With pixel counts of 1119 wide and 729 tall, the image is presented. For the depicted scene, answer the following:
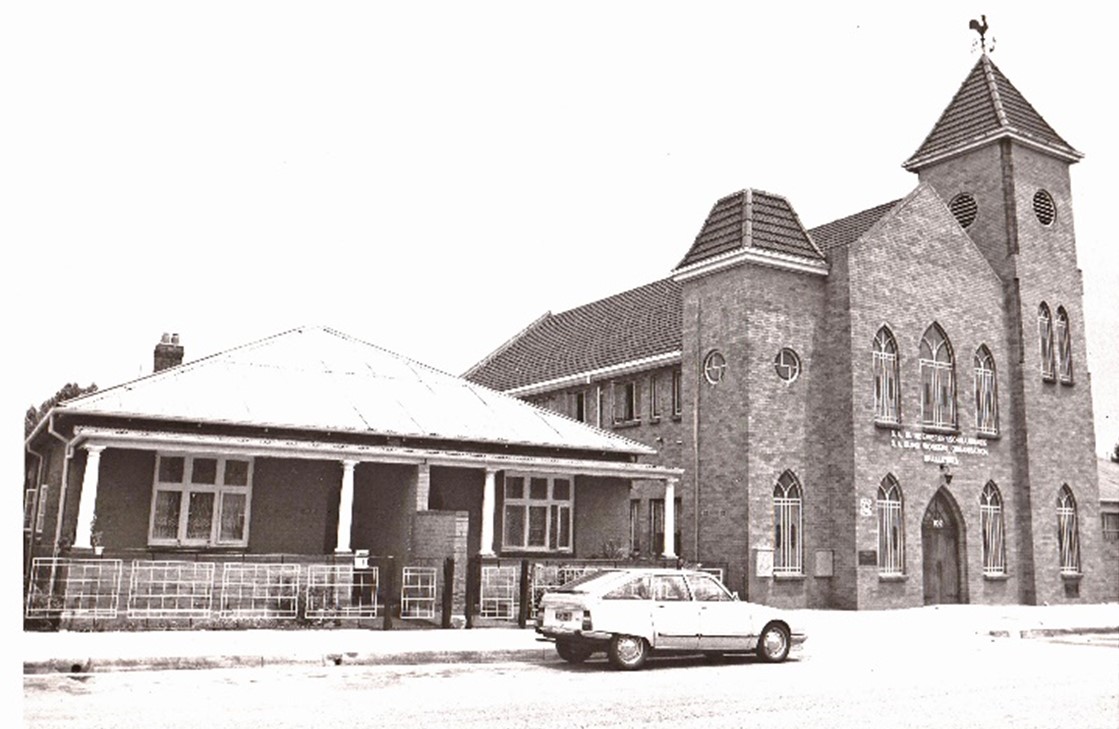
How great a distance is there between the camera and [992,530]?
29.4 m

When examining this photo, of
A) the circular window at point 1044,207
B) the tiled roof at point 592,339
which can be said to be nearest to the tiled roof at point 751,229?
the tiled roof at point 592,339

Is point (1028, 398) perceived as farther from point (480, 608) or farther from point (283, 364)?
point (283, 364)

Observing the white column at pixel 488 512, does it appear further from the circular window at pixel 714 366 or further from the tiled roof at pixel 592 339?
the tiled roof at pixel 592 339

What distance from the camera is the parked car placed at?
545 inches

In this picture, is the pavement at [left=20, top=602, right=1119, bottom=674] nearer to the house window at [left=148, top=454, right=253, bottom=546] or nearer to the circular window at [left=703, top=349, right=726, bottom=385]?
the house window at [left=148, top=454, right=253, bottom=546]

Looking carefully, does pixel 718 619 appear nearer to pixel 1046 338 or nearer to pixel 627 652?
pixel 627 652

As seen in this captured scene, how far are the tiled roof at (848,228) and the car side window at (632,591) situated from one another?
638 inches

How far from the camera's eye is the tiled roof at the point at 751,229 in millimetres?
27172

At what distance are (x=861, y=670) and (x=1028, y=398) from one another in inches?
776

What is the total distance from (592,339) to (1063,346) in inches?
634

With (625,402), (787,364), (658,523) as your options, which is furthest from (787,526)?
(625,402)

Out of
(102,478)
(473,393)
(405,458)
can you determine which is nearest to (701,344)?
(473,393)

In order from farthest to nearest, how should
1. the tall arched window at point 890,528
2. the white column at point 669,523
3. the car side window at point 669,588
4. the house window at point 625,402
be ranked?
the house window at point 625,402 < the tall arched window at point 890,528 < the white column at point 669,523 < the car side window at point 669,588

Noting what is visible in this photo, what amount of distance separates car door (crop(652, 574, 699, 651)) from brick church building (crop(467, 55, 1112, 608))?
9217mm
